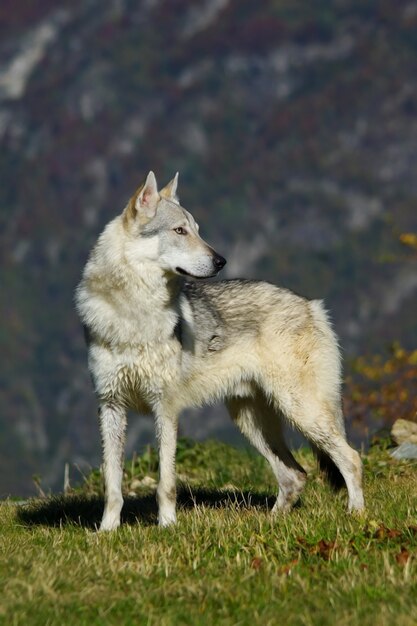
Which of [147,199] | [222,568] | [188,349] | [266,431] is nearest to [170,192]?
[147,199]

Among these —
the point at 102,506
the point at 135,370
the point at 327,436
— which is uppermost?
the point at 135,370

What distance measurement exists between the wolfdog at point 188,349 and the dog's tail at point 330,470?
11mm

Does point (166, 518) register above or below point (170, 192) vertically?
below

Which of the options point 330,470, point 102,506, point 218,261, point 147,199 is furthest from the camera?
point 102,506

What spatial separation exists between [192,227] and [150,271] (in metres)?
0.49

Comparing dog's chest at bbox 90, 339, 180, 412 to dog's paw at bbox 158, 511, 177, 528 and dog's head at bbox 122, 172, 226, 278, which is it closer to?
dog's head at bbox 122, 172, 226, 278

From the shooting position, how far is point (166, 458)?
809 centimetres

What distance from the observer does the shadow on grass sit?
843cm

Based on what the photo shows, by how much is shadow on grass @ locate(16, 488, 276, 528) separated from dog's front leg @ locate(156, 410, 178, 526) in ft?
0.81

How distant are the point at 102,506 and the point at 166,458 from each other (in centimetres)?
124

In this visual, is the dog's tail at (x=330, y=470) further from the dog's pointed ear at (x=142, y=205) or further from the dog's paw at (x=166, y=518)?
the dog's pointed ear at (x=142, y=205)

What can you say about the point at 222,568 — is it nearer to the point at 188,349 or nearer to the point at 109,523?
the point at 109,523

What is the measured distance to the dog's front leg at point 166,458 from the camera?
7.98m

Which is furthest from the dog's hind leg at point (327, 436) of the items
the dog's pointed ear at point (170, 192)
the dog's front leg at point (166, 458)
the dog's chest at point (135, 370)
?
the dog's pointed ear at point (170, 192)
